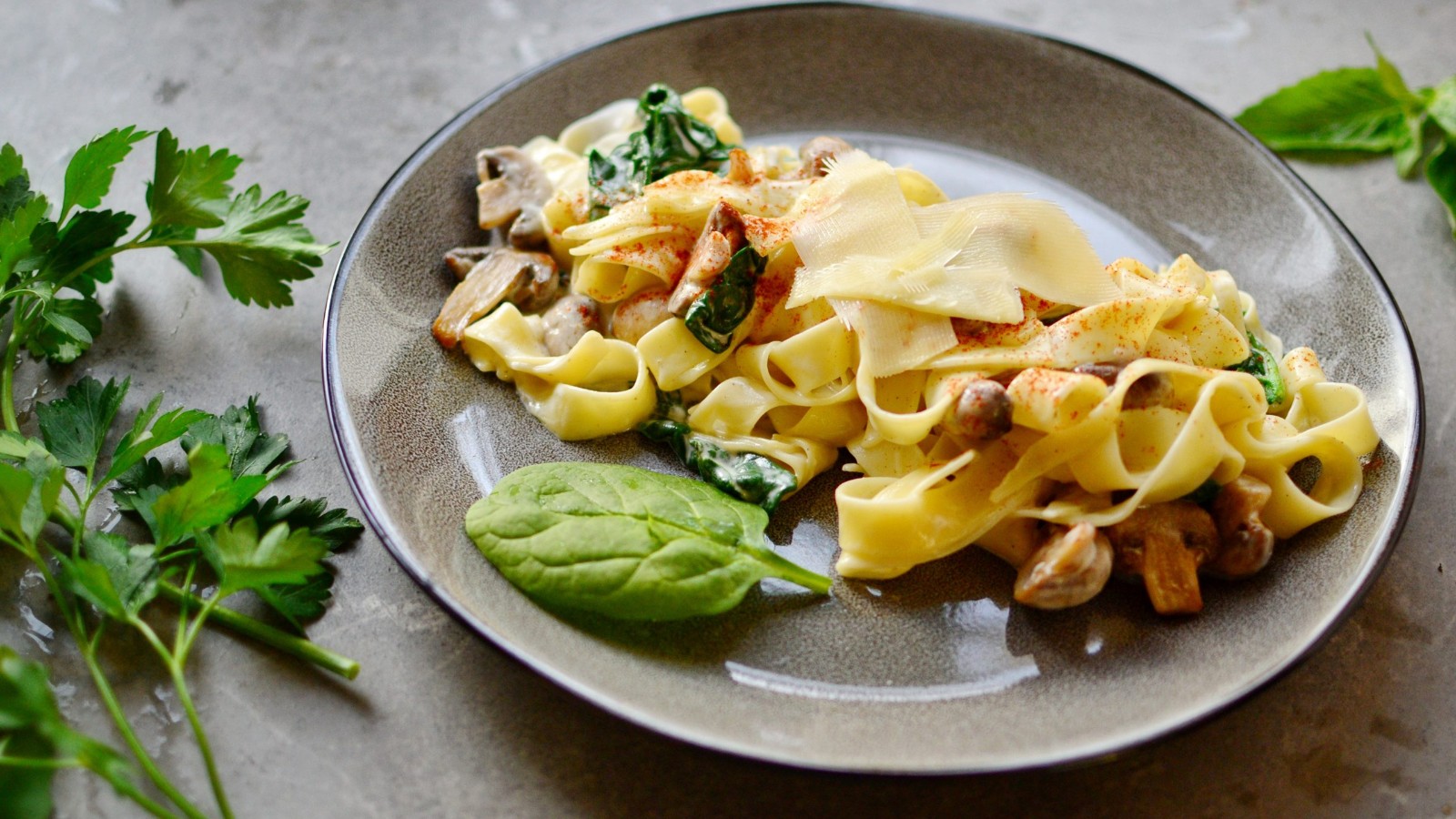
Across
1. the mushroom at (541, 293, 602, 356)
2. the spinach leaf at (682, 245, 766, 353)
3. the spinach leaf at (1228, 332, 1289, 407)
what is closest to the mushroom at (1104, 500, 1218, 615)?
the spinach leaf at (1228, 332, 1289, 407)

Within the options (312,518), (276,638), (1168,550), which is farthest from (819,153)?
(276,638)

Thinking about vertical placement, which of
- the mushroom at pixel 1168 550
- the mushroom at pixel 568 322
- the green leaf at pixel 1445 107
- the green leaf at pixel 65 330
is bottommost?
the mushroom at pixel 1168 550

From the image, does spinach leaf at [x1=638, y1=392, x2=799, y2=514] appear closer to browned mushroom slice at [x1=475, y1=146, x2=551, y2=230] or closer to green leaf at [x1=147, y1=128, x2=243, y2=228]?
browned mushroom slice at [x1=475, y1=146, x2=551, y2=230]

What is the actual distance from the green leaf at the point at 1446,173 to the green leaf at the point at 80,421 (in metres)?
5.15

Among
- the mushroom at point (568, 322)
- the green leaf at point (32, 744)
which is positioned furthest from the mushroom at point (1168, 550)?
the green leaf at point (32, 744)

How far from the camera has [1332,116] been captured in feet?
15.9

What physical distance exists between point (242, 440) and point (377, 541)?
0.54 m

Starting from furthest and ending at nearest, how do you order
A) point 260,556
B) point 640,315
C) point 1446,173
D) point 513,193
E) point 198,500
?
point 1446,173
point 513,193
point 640,315
point 198,500
point 260,556

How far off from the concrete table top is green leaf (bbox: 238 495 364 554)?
7 centimetres

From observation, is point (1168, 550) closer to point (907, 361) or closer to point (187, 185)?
point (907, 361)

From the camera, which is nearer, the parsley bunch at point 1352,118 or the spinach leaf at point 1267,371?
the spinach leaf at point 1267,371

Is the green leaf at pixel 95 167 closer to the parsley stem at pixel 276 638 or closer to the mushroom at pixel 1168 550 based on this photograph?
the parsley stem at pixel 276 638

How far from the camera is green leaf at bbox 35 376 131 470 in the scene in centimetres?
321

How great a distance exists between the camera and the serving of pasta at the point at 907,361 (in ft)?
10.3
